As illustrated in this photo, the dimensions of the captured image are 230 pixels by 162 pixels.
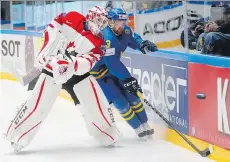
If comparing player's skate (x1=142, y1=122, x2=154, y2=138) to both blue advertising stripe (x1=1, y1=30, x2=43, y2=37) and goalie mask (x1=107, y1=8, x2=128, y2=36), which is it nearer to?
goalie mask (x1=107, y1=8, x2=128, y2=36)

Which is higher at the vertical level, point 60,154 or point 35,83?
→ point 35,83

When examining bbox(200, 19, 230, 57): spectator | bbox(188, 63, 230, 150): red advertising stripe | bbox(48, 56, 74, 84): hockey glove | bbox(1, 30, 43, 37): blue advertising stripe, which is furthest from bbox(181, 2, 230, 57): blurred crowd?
bbox(1, 30, 43, 37): blue advertising stripe

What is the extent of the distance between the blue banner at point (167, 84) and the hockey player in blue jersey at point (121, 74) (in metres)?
0.20

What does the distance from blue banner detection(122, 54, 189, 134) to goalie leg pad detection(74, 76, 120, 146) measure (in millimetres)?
452

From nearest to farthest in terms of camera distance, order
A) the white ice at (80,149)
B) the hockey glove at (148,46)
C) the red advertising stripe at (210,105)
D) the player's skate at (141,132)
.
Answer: the red advertising stripe at (210,105)
the white ice at (80,149)
the hockey glove at (148,46)
the player's skate at (141,132)

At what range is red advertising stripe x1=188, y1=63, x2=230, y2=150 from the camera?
3.87 meters

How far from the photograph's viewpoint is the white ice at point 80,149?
4.12 meters

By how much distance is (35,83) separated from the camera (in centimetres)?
439

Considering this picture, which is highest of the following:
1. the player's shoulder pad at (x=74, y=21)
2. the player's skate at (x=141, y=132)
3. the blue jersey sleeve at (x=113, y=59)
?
the player's shoulder pad at (x=74, y=21)

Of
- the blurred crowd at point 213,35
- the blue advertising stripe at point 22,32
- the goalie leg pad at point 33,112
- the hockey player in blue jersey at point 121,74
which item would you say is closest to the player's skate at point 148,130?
the hockey player in blue jersey at point 121,74

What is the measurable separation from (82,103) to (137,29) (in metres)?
1.55

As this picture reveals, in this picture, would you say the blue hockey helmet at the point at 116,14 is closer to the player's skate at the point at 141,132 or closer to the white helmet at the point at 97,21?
the white helmet at the point at 97,21

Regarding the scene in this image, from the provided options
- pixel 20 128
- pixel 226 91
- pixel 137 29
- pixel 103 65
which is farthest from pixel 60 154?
pixel 137 29

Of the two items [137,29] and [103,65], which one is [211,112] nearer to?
[103,65]
